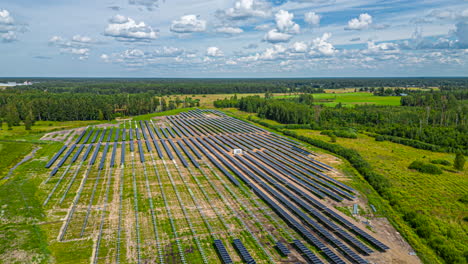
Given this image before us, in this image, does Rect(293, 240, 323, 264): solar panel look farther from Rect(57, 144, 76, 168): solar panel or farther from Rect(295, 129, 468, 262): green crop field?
Rect(57, 144, 76, 168): solar panel

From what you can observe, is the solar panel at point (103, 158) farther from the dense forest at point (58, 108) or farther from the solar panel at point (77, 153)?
the dense forest at point (58, 108)

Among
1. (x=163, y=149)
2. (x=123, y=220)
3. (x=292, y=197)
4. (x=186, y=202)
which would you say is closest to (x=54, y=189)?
(x=123, y=220)

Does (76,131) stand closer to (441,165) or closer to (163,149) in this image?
(163,149)

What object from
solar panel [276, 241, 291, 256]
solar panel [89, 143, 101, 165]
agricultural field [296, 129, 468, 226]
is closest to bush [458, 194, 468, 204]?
agricultural field [296, 129, 468, 226]

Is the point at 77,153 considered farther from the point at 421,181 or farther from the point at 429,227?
the point at 421,181

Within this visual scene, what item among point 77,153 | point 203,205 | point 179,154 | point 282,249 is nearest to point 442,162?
point 282,249

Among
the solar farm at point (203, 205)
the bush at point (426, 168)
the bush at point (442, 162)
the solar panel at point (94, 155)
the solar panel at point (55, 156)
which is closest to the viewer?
the solar farm at point (203, 205)

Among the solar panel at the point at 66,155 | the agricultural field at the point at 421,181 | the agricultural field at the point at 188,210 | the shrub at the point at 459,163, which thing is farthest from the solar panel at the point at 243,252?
the shrub at the point at 459,163
